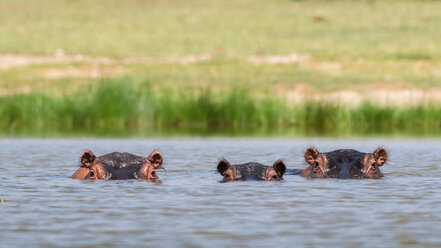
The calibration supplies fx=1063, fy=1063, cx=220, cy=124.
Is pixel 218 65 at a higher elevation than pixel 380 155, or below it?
higher

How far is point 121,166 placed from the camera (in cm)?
1398

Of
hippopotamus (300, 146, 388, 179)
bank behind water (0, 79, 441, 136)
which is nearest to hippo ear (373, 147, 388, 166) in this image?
hippopotamus (300, 146, 388, 179)

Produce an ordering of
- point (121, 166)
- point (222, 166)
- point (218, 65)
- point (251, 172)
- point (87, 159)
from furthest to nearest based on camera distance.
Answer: point (218, 65), point (251, 172), point (222, 166), point (121, 166), point (87, 159)

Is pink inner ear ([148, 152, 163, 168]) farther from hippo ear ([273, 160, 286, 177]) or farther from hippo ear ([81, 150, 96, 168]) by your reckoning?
hippo ear ([273, 160, 286, 177])

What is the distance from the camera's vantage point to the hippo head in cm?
1438

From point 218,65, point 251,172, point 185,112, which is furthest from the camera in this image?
point 218,65

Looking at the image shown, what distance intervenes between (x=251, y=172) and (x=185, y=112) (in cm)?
1838

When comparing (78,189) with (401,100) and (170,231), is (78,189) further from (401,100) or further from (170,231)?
(401,100)

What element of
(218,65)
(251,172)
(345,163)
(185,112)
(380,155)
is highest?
(218,65)

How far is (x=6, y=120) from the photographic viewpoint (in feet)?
108

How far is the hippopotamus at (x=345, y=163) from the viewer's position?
47.1 feet

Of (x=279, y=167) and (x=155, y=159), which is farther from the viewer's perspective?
(x=279, y=167)

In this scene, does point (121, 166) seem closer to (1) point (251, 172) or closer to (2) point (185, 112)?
(1) point (251, 172)

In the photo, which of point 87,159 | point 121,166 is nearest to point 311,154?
point 121,166
